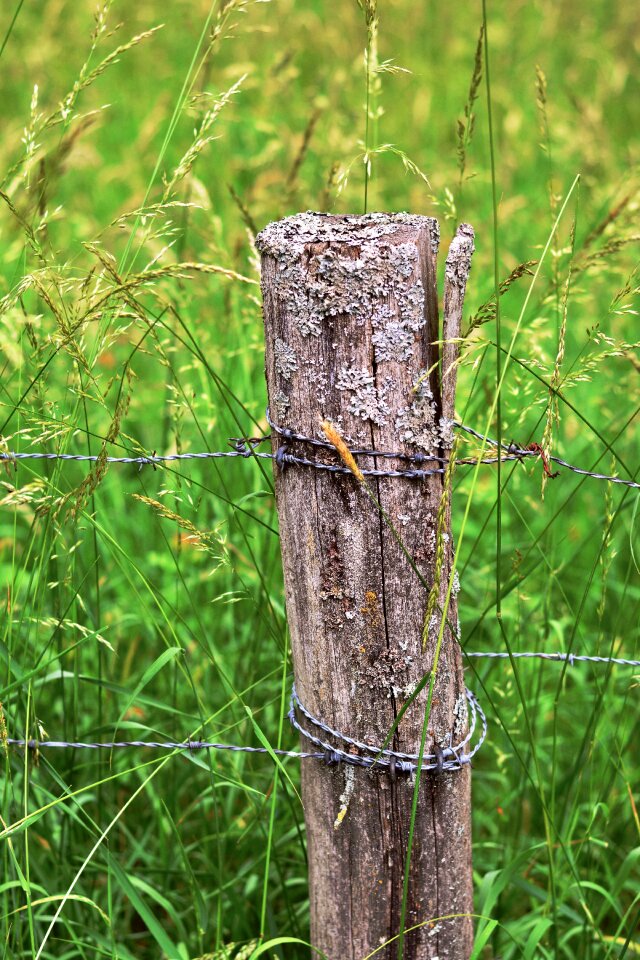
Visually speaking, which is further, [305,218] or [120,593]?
[120,593]

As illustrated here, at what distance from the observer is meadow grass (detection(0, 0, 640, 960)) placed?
160 cm

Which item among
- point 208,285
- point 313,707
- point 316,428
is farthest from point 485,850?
point 208,285

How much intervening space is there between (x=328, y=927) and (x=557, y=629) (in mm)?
819

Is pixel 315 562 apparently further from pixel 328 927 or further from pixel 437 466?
pixel 328 927

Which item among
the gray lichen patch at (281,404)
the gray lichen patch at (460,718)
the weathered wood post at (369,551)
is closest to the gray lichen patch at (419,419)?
the weathered wood post at (369,551)

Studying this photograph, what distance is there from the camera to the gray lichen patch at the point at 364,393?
4.44 ft

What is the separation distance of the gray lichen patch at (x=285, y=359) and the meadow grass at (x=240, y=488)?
0.68ft

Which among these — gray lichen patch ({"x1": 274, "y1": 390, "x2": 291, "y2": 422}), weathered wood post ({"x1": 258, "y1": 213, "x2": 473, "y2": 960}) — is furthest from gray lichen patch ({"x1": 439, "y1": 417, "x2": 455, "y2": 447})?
gray lichen patch ({"x1": 274, "y1": 390, "x2": 291, "y2": 422})

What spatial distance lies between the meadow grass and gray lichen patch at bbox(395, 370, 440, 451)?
75 millimetres

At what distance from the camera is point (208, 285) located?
409cm

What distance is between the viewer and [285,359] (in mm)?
1389

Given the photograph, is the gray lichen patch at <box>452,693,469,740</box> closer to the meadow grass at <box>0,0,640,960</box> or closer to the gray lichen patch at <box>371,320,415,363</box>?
the meadow grass at <box>0,0,640,960</box>

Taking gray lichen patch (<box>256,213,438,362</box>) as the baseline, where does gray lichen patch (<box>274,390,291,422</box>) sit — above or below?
below

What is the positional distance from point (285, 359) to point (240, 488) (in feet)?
4.81
